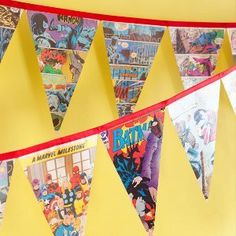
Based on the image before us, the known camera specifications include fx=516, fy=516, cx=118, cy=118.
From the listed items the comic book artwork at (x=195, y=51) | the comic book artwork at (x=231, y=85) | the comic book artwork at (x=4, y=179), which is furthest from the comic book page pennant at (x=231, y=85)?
the comic book artwork at (x=4, y=179)

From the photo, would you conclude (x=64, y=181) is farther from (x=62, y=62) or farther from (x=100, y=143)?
(x=62, y=62)

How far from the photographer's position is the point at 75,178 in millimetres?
1119

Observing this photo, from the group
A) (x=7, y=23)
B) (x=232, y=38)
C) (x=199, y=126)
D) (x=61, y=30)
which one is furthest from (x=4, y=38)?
(x=232, y=38)

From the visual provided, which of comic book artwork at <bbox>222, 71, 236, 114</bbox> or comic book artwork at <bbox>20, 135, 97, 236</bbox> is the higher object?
comic book artwork at <bbox>222, 71, 236, 114</bbox>

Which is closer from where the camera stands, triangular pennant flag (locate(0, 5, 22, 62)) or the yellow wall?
the yellow wall

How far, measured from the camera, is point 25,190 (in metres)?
1.08

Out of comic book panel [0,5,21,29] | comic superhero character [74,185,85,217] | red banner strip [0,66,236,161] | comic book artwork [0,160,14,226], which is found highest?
comic book panel [0,5,21,29]

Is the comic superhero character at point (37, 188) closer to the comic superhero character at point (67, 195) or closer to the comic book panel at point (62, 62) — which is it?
the comic superhero character at point (67, 195)

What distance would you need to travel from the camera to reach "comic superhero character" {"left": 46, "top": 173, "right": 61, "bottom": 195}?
42.9 inches

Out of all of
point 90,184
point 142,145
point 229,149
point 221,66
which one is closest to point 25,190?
point 90,184

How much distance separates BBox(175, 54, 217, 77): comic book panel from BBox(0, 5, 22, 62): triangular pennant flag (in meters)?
0.56

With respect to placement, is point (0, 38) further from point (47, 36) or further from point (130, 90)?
point (130, 90)

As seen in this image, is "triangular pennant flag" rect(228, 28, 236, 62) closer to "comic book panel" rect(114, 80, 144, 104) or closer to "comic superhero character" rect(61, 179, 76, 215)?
"comic book panel" rect(114, 80, 144, 104)

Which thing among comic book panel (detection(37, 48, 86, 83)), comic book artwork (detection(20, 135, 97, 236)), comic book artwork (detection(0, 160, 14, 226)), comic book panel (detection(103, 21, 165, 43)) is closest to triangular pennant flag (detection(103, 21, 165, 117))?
comic book panel (detection(103, 21, 165, 43))
